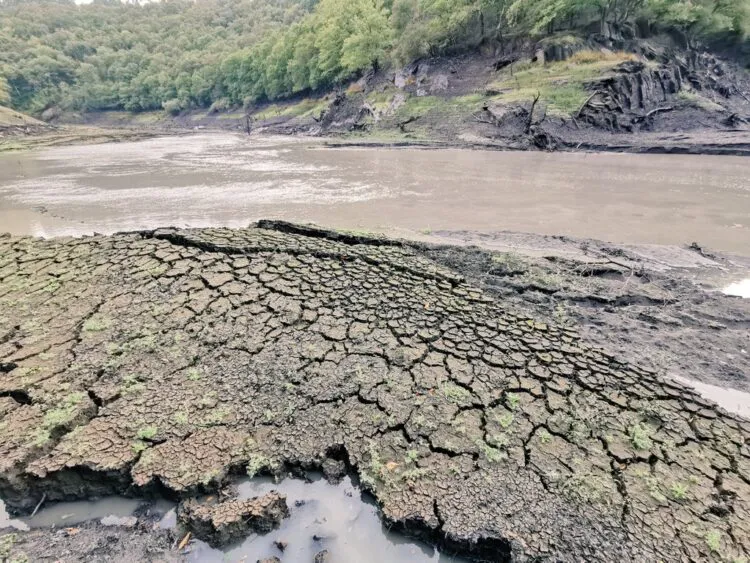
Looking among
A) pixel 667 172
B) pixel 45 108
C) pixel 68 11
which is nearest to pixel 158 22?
pixel 68 11

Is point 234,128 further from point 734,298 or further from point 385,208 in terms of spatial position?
point 734,298

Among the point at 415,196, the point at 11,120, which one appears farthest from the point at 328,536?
the point at 11,120

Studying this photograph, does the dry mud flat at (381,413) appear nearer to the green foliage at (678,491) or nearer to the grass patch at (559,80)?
the green foliage at (678,491)

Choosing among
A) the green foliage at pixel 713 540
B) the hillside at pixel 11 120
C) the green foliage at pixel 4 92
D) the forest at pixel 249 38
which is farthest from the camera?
the green foliage at pixel 4 92

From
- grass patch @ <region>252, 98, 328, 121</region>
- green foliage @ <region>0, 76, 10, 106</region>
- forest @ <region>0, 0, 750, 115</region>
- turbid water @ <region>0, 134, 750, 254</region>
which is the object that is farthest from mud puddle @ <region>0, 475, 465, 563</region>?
green foliage @ <region>0, 76, 10, 106</region>

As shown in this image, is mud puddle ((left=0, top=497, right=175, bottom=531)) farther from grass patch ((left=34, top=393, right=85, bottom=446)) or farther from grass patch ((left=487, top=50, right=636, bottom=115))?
grass patch ((left=487, top=50, right=636, bottom=115))

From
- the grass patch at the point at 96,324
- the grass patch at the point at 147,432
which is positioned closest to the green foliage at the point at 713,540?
the grass patch at the point at 147,432
